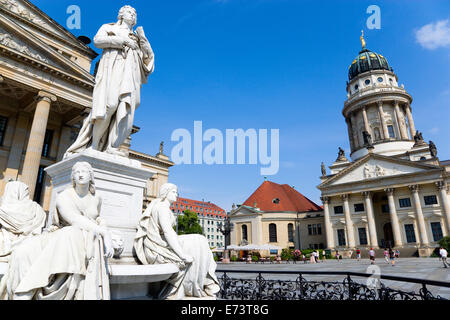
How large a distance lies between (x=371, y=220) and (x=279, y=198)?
1905cm

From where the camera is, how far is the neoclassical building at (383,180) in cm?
3953

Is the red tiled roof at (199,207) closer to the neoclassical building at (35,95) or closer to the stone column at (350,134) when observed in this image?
the stone column at (350,134)

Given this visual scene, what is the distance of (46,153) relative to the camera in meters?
21.4

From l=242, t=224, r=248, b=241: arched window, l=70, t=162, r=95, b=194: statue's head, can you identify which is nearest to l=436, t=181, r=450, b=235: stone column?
l=242, t=224, r=248, b=241: arched window

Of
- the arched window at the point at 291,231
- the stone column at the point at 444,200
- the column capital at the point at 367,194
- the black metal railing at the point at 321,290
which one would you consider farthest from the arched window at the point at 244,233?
the black metal railing at the point at 321,290

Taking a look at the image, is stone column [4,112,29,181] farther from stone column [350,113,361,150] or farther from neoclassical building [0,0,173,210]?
stone column [350,113,361,150]

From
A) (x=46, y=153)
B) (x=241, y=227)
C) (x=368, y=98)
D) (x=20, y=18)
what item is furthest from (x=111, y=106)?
(x=368, y=98)

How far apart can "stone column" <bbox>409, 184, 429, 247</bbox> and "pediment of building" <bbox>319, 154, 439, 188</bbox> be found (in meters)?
2.74

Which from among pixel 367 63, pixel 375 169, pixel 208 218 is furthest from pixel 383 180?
pixel 208 218

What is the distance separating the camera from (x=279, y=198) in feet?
190

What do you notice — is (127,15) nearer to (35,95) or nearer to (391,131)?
(35,95)

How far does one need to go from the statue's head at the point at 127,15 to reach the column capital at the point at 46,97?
1720 centimetres

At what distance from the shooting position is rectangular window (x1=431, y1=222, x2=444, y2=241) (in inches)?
1503
